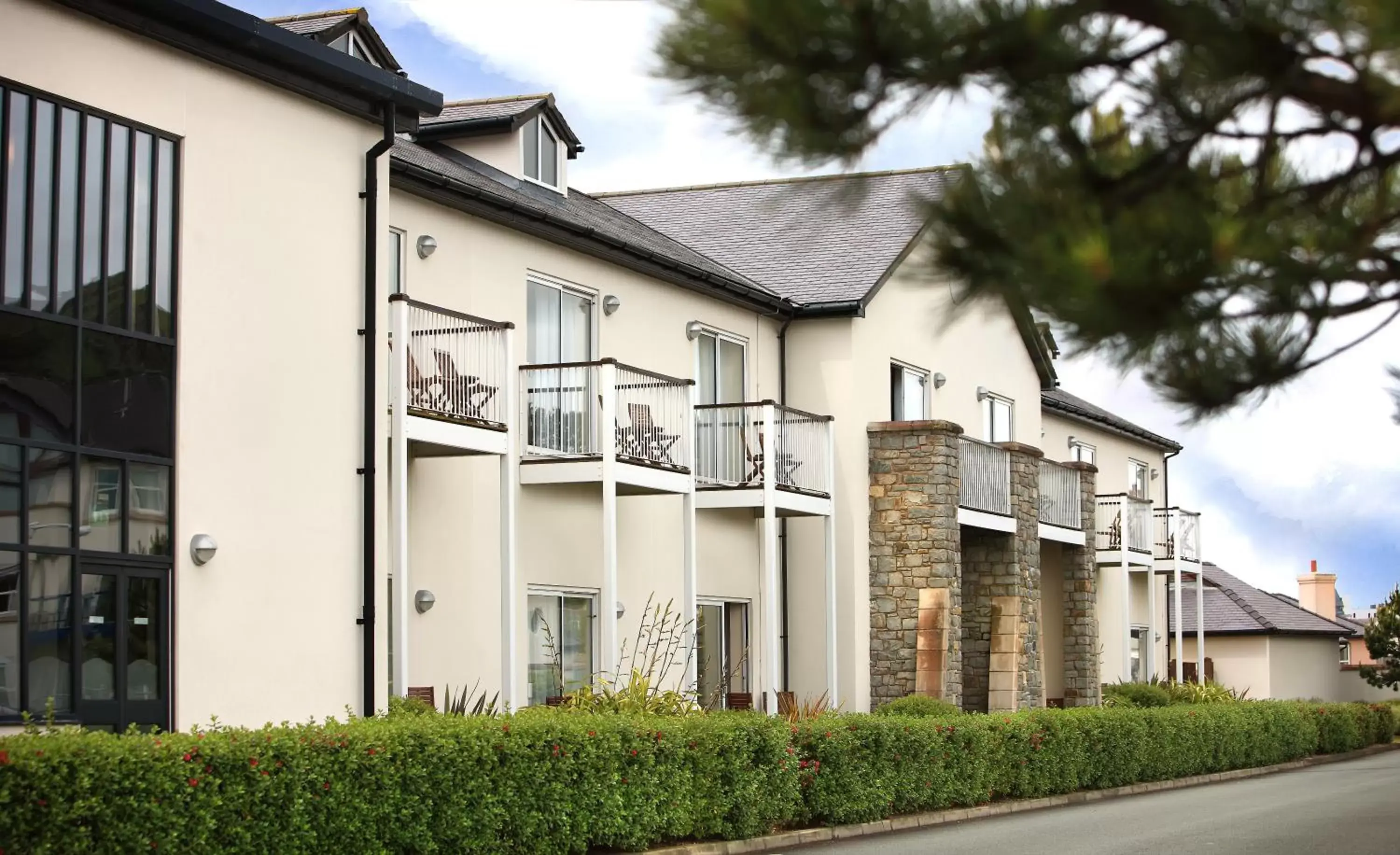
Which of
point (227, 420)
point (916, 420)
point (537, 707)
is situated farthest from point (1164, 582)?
point (227, 420)

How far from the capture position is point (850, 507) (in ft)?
85.3

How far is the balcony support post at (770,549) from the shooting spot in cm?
2280

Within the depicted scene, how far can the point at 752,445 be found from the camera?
77.8 feet

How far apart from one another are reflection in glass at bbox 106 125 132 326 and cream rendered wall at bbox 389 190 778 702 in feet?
16.3

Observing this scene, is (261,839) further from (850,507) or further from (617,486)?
(850,507)

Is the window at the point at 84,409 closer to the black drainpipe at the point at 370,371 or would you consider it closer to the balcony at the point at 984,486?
the black drainpipe at the point at 370,371

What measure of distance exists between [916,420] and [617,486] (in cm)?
688

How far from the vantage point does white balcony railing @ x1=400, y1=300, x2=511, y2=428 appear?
17234 mm

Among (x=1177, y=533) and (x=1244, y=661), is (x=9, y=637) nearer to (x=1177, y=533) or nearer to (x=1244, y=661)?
(x=1177, y=533)

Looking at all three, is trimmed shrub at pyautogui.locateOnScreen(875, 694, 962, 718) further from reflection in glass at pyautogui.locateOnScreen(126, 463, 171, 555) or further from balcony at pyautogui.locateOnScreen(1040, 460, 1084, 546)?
reflection in glass at pyautogui.locateOnScreen(126, 463, 171, 555)

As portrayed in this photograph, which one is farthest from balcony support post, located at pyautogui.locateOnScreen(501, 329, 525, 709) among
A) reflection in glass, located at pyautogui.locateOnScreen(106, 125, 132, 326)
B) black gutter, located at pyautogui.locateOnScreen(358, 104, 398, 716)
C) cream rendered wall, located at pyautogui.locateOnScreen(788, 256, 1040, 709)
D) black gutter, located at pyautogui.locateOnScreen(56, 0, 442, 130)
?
cream rendered wall, located at pyautogui.locateOnScreen(788, 256, 1040, 709)

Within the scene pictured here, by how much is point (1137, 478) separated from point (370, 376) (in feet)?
97.7

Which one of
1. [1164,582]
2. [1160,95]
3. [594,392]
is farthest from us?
[1164,582]

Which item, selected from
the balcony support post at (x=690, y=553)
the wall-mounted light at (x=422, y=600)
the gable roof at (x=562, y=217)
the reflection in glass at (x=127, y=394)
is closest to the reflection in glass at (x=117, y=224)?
the reflection in glass at (x=127, y=394)
